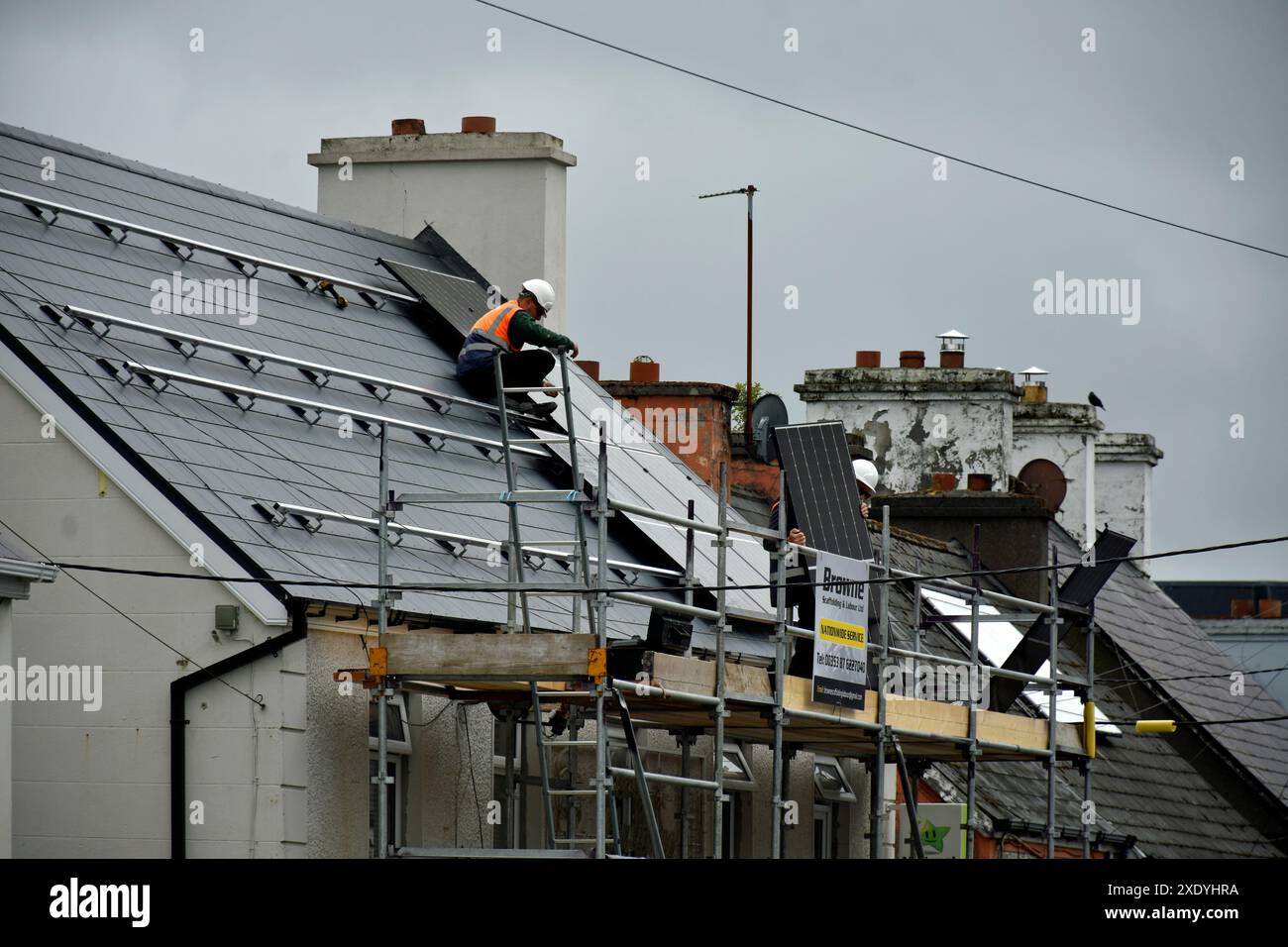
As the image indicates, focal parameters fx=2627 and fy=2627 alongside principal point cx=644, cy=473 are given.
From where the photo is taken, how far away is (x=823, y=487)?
19562 mm

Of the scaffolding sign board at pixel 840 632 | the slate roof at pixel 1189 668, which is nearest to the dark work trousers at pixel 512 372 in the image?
the scaffolding sign board at pixel 840 632

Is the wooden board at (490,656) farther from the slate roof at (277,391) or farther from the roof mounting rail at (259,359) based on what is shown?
the roof mounting rail at (259,359)

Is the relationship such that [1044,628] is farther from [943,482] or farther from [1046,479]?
[1046,479]

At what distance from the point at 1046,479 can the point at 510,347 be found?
63.6 ft

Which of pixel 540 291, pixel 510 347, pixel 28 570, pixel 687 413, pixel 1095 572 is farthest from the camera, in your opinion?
pixel 687 413

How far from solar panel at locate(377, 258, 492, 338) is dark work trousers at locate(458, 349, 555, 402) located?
3.25 feet

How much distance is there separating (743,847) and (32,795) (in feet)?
23.7

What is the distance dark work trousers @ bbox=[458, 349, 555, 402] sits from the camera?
20594 millimetres

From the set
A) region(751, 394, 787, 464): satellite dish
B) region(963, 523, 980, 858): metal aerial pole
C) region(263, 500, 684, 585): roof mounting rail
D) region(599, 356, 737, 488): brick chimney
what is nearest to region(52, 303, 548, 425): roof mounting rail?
region(263, 500, 684, 585): roof mounting rail

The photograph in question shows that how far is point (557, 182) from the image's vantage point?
85.1 feet

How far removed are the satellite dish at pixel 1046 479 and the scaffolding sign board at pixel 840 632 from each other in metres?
19.3

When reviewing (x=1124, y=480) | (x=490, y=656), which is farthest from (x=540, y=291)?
(x=1124, y=480)

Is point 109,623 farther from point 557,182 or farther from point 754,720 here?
point 557,182
